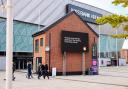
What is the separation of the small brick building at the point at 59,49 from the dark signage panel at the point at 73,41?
1.41 feet

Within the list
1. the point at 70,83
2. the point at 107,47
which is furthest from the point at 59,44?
the point at 107,47

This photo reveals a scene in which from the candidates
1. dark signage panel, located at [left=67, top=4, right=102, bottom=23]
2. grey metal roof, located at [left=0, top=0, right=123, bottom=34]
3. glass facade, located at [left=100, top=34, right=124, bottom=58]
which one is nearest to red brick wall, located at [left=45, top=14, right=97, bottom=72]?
Answer: grey metal roof, located at [left=0, top=0, right=123, bottom=34]

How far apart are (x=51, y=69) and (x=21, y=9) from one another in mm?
33774

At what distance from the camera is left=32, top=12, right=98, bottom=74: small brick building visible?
38.7 meters

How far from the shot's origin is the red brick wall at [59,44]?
38.8 metres

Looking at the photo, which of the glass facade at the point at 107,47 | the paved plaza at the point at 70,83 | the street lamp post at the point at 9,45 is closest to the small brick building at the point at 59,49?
the paved plaza at the point at 70,83

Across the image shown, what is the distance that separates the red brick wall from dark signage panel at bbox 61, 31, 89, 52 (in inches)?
18.7

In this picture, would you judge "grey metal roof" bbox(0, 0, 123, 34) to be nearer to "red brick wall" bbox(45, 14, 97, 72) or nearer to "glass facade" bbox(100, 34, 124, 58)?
"glass facade" bbox(100, 34, 124, 58)

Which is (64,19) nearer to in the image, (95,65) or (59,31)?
(59,31)

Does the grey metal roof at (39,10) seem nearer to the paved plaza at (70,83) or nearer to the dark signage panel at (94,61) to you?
the dark signage panel at (94,61)

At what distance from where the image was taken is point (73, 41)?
40250 millimetres

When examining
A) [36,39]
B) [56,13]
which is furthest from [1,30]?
[36,39]

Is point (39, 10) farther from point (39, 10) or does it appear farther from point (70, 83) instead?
point (70, 83)

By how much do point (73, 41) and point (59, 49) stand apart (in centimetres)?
215
